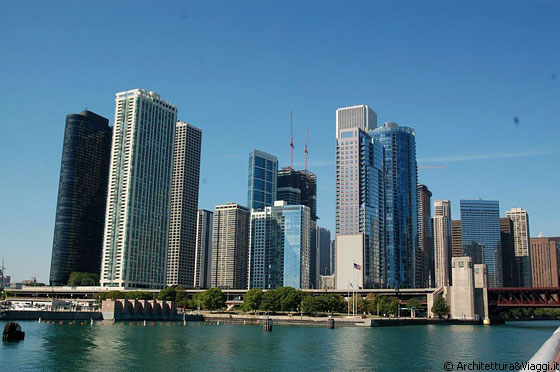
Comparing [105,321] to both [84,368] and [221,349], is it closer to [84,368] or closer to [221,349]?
[221,349]

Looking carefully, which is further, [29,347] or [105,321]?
[105,321]

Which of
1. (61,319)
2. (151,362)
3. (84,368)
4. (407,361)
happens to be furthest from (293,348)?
(61,319)

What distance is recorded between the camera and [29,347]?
9631cm

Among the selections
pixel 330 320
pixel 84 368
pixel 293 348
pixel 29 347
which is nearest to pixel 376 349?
pixel 293 348

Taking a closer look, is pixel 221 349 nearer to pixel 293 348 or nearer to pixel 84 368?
pixel 293 348

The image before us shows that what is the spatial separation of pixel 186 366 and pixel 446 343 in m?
67.3

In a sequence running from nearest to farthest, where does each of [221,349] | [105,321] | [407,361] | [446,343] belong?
[407,361] → [221,349] → [446,343] → [105,321]

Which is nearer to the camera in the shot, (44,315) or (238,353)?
(238,353)

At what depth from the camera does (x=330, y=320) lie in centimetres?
18338

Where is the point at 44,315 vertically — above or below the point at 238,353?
above

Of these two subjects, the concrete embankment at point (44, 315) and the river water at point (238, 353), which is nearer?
the river water at point (238, 353)

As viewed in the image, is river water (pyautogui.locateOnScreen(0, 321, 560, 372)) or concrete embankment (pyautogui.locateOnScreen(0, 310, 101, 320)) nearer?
river water (pyautogui.locateOnScreen(0, 321, 560, 372))

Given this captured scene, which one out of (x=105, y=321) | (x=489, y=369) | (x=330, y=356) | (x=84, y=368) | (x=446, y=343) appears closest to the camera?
(x=84, y=368)

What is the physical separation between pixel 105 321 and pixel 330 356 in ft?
366
